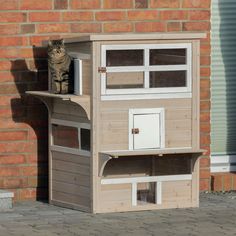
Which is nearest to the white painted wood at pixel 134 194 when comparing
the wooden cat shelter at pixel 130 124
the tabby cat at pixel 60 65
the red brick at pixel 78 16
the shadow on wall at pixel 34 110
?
the wooden cat shelter at pixel 130 124

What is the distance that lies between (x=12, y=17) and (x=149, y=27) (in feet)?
4.57

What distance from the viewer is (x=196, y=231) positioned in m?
10.3

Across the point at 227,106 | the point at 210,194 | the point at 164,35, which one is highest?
the point at 164,35

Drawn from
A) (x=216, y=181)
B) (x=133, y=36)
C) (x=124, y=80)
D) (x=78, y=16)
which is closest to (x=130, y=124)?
(x=124, y=80)

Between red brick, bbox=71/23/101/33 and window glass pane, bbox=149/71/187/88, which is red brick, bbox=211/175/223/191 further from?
red brick, bbox=71/23/101/33

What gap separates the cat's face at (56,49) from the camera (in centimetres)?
1123

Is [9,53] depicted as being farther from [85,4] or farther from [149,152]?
[149,152]

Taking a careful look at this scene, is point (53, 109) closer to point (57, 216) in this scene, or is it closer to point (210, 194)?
point (57, 216)

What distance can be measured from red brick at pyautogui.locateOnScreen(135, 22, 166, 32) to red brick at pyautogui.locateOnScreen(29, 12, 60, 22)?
83 centimetres

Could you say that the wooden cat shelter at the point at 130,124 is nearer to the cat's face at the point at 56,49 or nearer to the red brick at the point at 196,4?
the cat's face at the point at 56,49

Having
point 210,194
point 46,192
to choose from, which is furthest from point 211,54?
point 46,192

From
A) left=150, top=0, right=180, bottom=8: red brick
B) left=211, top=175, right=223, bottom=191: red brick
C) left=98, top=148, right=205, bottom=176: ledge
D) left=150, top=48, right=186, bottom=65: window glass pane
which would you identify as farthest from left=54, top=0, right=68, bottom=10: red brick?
left=211, top=175, right=223, bottom=191: red brick

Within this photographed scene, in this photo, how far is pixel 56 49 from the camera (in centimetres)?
1123

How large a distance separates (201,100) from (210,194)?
0.95m
